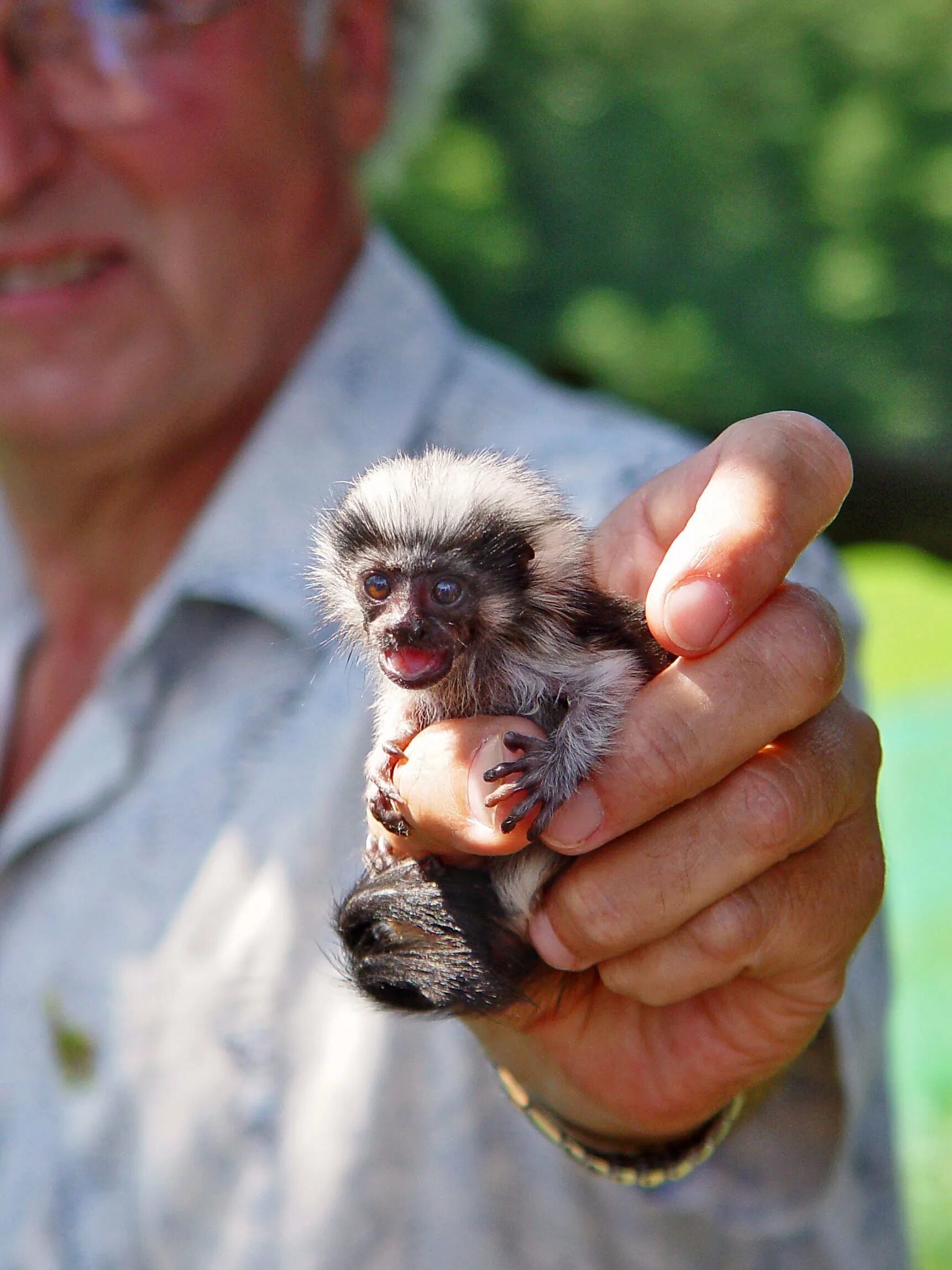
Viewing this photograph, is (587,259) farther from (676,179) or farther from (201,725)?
(201,725)

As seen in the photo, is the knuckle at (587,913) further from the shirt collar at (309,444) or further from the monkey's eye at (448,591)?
the shirt collar at (309,444)

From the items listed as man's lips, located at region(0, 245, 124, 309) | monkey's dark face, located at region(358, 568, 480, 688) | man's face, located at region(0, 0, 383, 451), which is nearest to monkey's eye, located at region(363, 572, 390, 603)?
monkey's dark face, located at region(358, 568, 480, 688)

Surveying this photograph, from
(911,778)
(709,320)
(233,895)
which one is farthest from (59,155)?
(709,320)

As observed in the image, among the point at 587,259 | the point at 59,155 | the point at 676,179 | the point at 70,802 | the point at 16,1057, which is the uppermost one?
the point at 59,155

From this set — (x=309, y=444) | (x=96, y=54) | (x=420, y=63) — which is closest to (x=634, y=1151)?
(x=309, y=444)

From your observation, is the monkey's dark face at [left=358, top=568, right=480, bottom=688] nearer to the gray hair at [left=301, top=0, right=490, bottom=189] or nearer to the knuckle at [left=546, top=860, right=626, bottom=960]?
the knuckle at [left=546, top=860, right=626, bottom=960]
